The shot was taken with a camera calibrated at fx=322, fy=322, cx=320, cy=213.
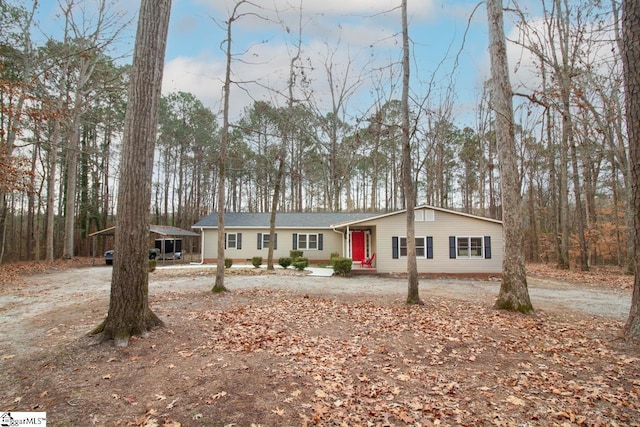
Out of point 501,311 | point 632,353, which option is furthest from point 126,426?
point 501,311

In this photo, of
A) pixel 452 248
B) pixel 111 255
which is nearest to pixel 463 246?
→ pixel 452 248

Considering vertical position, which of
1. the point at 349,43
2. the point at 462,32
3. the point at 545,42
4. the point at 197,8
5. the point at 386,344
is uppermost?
the point at 349,43

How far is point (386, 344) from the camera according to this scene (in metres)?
4.98

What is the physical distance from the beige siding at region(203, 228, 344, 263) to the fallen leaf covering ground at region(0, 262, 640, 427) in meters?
16.1

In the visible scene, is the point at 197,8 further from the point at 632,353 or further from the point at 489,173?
the point at 489,173

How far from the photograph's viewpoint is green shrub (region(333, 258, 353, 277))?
1495 centimetres

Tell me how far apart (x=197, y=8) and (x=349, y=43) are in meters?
11.0

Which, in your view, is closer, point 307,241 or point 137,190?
point 137,190

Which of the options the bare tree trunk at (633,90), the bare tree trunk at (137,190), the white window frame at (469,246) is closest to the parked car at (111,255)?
the bare tree trunk at (137,190)

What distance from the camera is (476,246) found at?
52.0 ft

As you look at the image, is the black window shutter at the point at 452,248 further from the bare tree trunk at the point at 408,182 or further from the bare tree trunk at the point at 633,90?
the bare tree trunk at the point at 633,90

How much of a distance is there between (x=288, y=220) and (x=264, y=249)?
2674mm

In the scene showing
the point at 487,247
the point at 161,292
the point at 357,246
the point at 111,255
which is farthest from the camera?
the point at 111,255

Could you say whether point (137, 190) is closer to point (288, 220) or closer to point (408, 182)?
point (408, 182)
